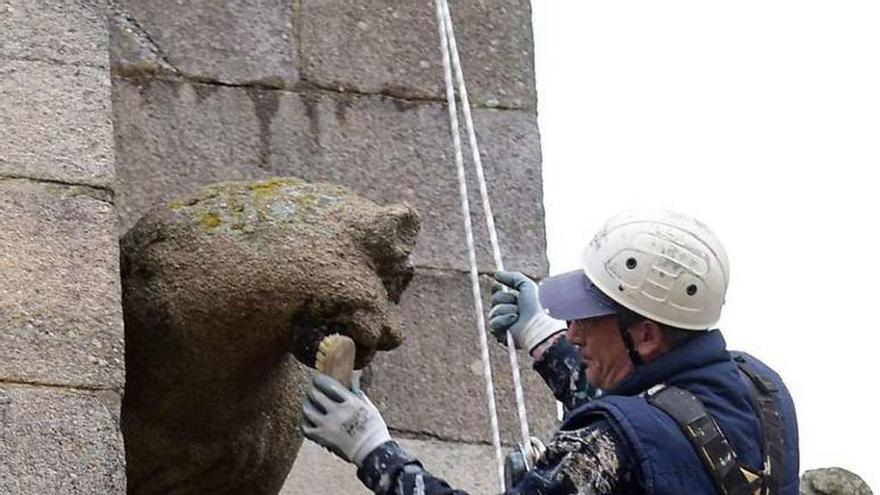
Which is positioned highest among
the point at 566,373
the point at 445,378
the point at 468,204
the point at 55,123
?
the point at 55,123

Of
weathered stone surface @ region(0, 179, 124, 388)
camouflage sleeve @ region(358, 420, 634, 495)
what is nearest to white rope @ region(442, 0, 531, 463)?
camouflage sleeve @ region(358, 420, 634, 495)

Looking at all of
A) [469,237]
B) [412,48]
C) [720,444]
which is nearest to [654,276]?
[720,444]

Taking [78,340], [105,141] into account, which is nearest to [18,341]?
[78,340]

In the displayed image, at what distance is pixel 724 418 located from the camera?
5.21 m

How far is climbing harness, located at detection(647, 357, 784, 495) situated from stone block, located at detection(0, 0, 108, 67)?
121 cm

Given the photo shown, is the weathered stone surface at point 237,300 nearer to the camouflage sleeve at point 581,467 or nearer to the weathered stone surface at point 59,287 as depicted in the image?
the weathered stone surface at point 59,287

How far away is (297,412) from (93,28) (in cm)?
83

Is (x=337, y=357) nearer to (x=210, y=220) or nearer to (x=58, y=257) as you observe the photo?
(x=210, y=220)

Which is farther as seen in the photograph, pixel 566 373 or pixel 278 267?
pixel 566 373

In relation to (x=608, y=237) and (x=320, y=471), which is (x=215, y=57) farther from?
(x=608, y=237)

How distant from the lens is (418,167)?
21.4 feet

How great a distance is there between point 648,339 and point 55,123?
1123mm

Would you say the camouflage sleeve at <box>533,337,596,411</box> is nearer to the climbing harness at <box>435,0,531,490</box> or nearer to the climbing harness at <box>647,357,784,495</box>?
the climbing harness at <box>435,0,531,490</box>

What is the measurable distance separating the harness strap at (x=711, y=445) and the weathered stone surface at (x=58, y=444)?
0.94 meters
